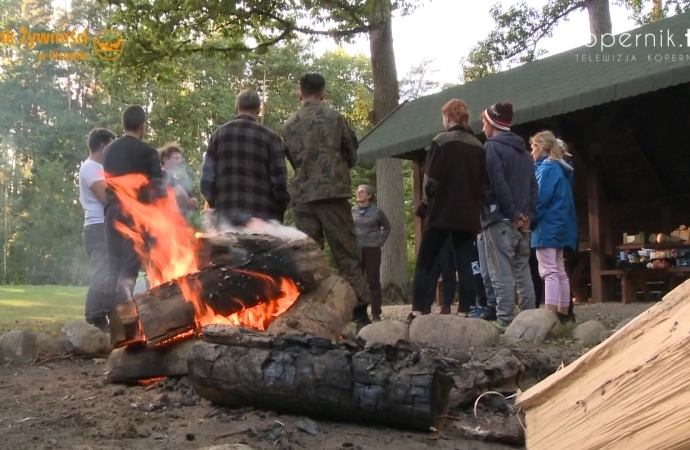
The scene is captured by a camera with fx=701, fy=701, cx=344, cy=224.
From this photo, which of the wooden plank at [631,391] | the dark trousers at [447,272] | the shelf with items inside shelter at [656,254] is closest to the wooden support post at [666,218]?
the shelf with items inside shelter at [656,254]

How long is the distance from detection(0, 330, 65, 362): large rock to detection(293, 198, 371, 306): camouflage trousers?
2318 mm

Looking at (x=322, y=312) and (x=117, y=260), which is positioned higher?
(x=117, y=260)

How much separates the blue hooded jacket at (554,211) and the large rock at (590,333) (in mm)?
929

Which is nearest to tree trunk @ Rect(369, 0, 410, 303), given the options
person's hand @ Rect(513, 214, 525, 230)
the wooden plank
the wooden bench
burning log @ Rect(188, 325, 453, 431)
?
the wooden bench

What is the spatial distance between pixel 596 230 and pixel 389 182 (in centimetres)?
544

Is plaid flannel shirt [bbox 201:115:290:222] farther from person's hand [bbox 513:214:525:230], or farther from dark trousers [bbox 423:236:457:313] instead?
person's hand [bbox 513:214:525:230]

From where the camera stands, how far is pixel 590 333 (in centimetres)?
556

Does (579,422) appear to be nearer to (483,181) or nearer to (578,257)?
(483,181)

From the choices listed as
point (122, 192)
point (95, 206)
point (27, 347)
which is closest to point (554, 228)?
point (122, 192)

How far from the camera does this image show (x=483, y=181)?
634 cm

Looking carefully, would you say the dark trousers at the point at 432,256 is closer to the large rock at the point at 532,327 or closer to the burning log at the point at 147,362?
the large rock at the point at 532,327

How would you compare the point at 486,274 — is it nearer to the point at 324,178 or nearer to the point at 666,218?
the point at 324,178

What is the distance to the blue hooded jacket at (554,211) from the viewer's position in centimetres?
639

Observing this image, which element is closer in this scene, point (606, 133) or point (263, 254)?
point (263, 254)
